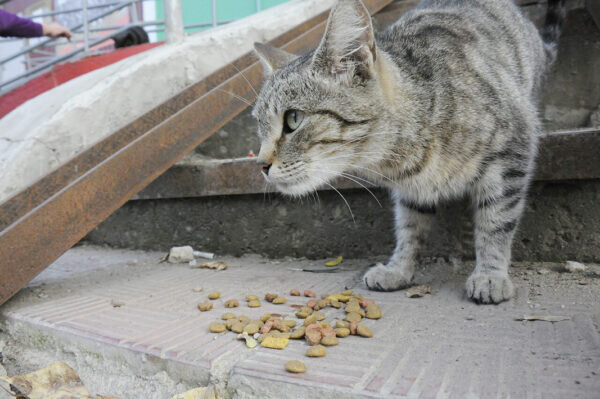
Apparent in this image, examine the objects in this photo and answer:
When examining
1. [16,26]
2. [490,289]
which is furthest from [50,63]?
[490,289]

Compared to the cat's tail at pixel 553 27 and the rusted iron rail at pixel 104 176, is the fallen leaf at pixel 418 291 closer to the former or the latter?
the rusted iron rail at pixel 104 176

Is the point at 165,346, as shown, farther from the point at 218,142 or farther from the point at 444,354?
the point at 218,142

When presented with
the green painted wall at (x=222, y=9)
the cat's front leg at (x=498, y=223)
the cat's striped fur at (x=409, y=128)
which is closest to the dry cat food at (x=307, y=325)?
the cat's striped fur at (x=409, y=128)

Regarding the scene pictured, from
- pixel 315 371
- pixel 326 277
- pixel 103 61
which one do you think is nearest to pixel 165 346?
pixel 315 371

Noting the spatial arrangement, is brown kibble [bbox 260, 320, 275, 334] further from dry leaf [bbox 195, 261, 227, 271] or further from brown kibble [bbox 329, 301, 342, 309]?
dry leaf [bbox 195, 261, 227, 271]

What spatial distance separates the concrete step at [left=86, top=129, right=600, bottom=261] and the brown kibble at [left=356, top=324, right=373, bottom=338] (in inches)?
32.9

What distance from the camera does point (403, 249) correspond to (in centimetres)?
191

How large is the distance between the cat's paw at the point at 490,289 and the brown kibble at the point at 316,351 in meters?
0.64

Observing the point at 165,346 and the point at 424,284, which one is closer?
the point at 165,346

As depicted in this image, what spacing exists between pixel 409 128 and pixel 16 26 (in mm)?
3884

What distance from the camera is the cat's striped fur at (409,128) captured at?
158 centimetres

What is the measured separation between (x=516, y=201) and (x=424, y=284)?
0.47 m

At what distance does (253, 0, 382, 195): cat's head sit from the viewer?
5.15 feet

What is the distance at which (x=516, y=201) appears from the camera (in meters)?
A: 1.70
